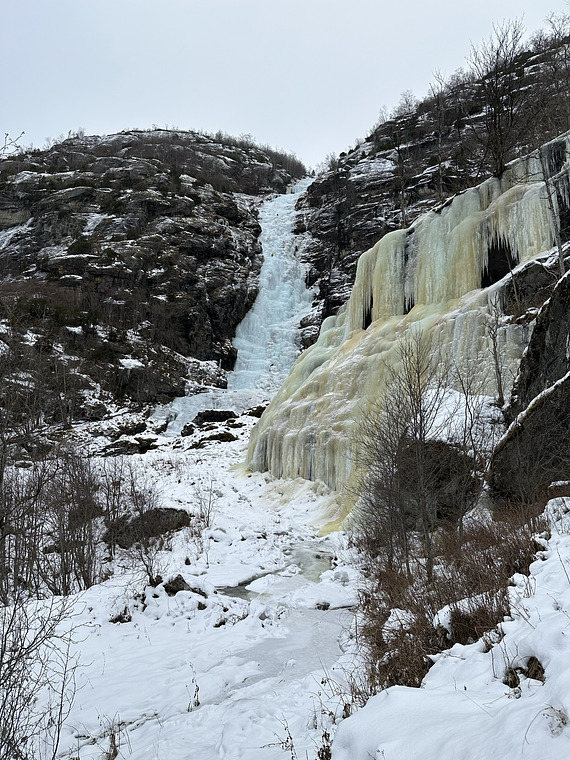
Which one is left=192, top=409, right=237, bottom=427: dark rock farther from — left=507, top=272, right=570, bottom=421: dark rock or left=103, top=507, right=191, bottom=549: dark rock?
left=507, top=272, right=570, bottom=421: dark rock

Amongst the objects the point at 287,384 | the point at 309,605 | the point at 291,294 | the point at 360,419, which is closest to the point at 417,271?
the point at 360,419

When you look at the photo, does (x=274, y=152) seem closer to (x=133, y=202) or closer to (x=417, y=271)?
(x=133, y=202)

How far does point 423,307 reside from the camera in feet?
51.2

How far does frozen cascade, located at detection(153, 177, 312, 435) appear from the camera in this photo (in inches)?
1259

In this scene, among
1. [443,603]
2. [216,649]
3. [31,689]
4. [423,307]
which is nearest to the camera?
[443,603]

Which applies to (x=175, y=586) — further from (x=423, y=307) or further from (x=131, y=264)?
(x=131, y=264)

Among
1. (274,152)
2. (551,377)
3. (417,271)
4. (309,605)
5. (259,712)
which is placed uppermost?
(274,152)

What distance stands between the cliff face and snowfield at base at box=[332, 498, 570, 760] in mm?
29152


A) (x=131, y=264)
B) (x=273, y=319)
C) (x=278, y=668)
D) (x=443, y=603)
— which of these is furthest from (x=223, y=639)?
(x=131, y=264)

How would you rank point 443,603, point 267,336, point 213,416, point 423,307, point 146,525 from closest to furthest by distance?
point 443,603
point 146,525
point 423,307
point 213,416
point 267,336

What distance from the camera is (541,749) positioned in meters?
1.76

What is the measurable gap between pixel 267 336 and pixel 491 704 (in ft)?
126

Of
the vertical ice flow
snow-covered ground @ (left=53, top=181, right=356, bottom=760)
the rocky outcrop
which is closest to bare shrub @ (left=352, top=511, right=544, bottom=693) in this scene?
snow-covered ground @ (left=53, top=181, right=356, bottom=760)

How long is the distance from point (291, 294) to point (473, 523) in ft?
123
